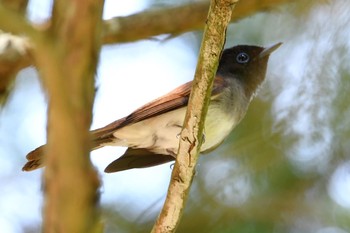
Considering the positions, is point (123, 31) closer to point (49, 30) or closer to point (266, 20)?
point (266, 20)

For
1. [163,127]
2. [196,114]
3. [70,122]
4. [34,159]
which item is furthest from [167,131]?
[70,122]

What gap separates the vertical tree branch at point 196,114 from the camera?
289cm

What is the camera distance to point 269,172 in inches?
196

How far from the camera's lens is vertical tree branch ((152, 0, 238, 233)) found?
2895 millimetres

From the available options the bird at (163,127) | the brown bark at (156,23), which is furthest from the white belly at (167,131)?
the brown bark at (156,23)

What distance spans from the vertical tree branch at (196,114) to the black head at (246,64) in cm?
207

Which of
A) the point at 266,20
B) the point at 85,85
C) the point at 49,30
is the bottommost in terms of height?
the point at 85,85

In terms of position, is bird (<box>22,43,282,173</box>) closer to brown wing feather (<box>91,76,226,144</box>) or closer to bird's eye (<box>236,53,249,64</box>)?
brown wing feather (<box>91,76,226,144</box>)

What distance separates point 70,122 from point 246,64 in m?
3.30

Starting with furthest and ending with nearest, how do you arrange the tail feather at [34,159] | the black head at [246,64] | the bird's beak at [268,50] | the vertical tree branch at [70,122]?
the black head at [246,64] < the bird's beak at [268,50] < the tail feather at [34,159] < the vertical tree branch at [70,122]

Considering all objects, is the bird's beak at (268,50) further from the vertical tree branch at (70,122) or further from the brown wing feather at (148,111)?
the vertical tree branch at (70,122)

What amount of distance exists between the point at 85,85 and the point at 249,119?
124 inches

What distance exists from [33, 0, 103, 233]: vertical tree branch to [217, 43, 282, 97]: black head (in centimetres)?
278

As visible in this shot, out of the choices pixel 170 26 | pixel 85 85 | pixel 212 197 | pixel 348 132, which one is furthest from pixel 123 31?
pixel 85 85
